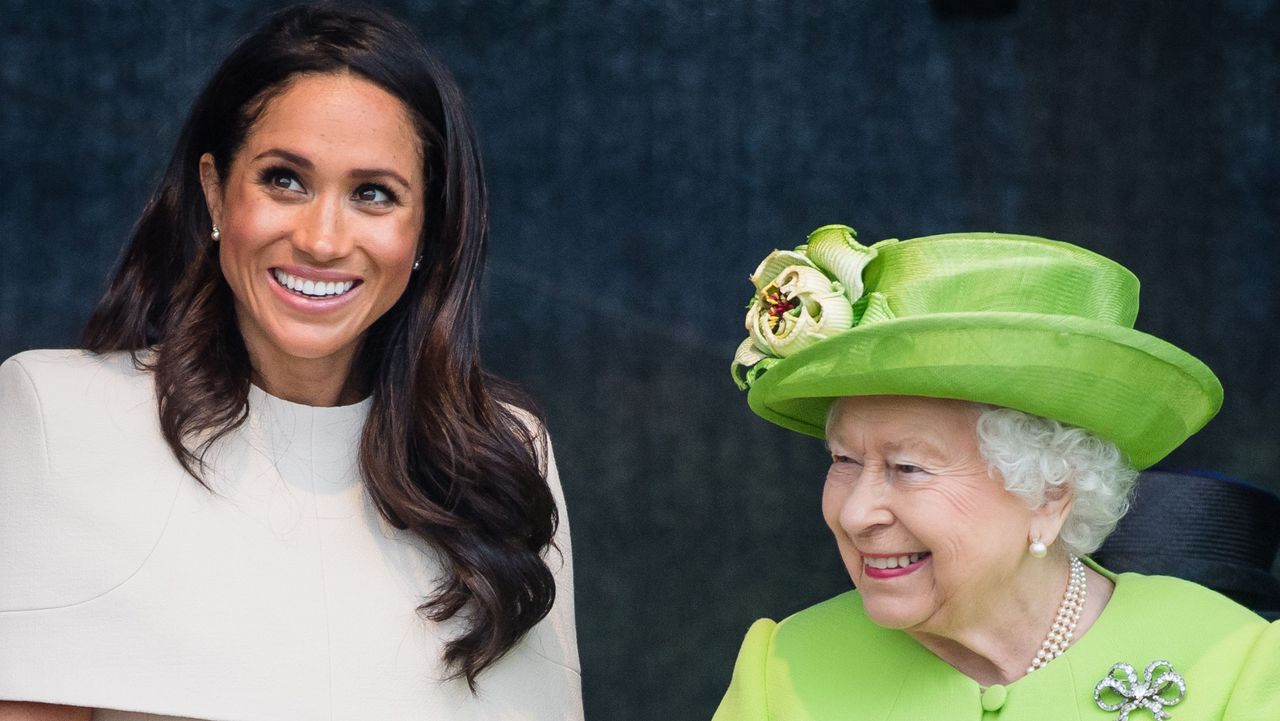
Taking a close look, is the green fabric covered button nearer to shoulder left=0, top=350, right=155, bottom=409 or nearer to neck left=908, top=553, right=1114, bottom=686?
neck left=908, top=553, right=1114, bottom=686

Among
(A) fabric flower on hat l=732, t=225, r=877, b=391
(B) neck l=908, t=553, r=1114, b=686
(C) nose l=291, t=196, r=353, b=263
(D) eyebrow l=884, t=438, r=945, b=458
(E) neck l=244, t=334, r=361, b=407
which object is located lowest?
(B) neck l=908, t=553, r=1114, b=686

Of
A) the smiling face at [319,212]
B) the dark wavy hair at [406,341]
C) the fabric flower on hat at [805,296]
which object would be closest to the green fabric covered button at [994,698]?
the fabric flower on hat at [805,296]

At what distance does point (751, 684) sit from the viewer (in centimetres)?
302

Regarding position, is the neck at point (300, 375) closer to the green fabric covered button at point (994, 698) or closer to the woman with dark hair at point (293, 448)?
the woman with dark hair at point (293, 448)

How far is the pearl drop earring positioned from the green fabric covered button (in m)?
0.22

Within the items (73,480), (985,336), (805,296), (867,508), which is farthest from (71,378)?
(985,336)

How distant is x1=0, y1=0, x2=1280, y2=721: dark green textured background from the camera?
16.4 feet

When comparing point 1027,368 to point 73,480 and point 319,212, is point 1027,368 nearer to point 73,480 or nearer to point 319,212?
point 319,212

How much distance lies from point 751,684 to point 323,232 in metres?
1.05

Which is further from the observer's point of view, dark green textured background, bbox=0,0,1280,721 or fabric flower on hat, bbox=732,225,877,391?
dark green textured background, bbox=0,0,1280,721

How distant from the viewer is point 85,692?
275 centimetres

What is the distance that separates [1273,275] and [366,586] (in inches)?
121

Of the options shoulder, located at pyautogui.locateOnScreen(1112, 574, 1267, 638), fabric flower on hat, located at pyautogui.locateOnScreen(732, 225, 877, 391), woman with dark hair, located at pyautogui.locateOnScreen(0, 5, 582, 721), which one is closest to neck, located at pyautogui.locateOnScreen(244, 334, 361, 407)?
woman with dark hair, located at pyautogui.locateOnScreen(0, 5, 582, 721)

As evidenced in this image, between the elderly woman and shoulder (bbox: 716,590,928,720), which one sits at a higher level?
the elderly woman
